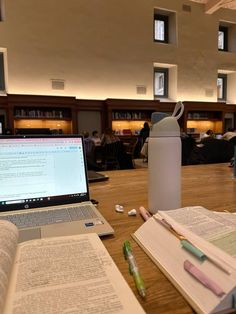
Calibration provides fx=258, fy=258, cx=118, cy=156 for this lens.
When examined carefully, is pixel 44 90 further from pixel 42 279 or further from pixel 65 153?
pixel 42 279

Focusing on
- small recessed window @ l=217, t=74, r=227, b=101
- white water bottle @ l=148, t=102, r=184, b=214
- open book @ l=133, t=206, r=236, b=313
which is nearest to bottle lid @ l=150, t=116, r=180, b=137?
white water bottle @ l=148, t=102, r=184, b=214

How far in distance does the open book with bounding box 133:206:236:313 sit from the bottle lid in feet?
0.74

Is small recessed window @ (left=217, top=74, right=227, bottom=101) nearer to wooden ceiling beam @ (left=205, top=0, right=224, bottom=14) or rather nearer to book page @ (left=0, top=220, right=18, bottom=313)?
wooden ceiling beam @ (left=205, top=0, right=224, bottom=14)

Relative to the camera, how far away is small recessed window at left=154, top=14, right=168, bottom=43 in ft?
25.5

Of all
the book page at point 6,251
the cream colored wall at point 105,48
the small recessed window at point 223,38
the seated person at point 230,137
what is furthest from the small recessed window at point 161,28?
the book page at point 6,251

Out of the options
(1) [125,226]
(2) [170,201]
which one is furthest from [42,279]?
(2) [170,201]

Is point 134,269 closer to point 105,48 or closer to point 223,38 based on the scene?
point 105,48

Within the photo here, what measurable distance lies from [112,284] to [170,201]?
1.22ft

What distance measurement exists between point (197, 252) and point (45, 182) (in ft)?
1.75

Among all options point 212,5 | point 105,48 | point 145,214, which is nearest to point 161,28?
point 212,5

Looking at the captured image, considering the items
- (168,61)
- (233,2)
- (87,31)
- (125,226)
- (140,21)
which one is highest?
(233,2)

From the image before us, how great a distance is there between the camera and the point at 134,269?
488mm

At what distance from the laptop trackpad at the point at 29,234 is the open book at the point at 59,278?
4 centimetres

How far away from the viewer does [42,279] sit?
1.47 ft
